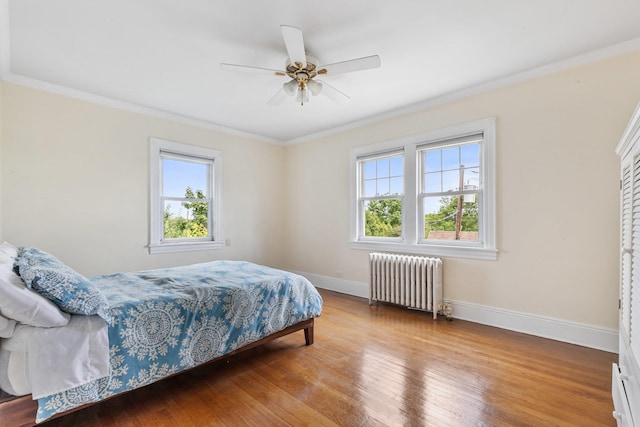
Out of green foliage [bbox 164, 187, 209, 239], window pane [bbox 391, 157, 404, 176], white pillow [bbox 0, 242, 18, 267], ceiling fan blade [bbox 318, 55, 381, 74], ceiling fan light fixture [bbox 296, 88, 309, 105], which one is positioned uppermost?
ceiling fan blade [bbox 318, 55, 381, 74]

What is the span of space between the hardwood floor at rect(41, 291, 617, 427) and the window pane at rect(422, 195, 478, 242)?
1.10m

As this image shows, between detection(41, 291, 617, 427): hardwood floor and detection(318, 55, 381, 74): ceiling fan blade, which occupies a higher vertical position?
detection(318, 55, 381, 74): ceiling fan blade

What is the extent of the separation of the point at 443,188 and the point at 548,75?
4.67ft

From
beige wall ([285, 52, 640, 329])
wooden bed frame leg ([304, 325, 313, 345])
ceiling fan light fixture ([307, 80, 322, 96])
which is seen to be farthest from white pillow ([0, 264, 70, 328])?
beige wall ([285, 52, 640, 329])

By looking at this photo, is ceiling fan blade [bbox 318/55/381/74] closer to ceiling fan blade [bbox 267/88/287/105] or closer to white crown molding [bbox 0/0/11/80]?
ceiling fan blade [bbox 267/88/287/105]

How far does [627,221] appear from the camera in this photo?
1.62 m

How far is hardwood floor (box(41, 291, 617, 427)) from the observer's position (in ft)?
5.41

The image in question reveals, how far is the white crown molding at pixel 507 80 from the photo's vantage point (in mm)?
2398

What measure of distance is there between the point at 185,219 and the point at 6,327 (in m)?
2.95

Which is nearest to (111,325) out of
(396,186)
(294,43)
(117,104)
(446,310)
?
(294,43)

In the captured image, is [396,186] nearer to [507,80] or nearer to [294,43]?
[507,80]

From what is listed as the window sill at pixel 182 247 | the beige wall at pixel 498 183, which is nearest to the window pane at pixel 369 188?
the beige wall at pixel 498 183

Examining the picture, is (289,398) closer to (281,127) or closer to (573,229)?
(573,229)

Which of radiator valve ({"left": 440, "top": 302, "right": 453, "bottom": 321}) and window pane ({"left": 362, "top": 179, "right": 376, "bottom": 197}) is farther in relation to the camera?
window pane ({"left": 362, "top": 179, "right": 376, "bottom": 197})
